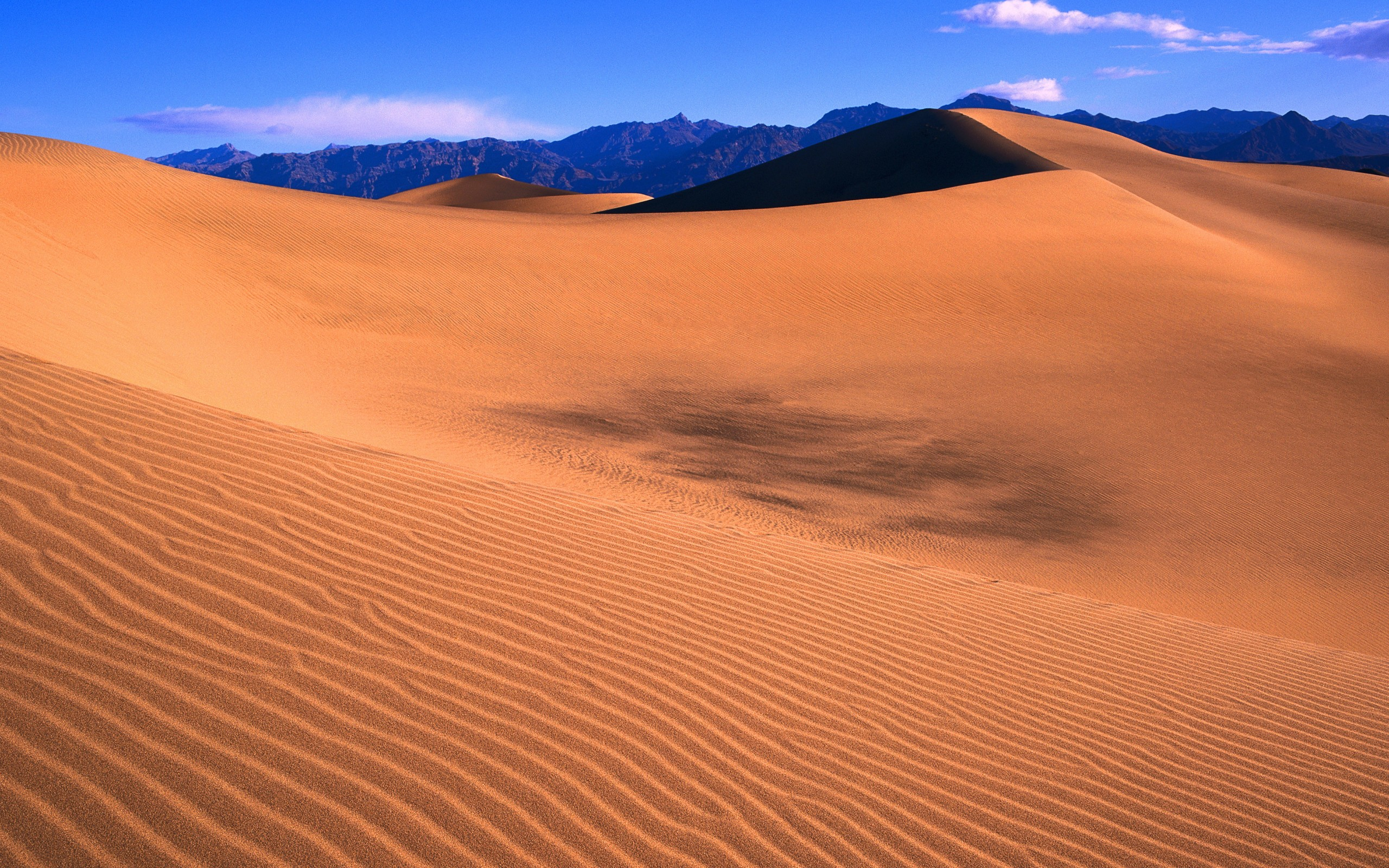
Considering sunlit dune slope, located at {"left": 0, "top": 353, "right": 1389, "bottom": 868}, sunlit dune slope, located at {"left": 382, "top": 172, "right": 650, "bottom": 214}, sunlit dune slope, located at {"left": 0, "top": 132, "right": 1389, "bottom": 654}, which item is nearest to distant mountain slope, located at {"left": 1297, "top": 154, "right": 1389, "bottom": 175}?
sunlit dune slope, located at {"left": 382, "top": 172, "right": 650, "bottom": 214}

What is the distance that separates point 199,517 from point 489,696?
66.3 inches

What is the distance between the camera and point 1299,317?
15.7 m

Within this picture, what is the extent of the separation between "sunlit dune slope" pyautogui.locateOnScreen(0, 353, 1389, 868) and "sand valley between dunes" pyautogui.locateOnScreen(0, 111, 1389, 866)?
16mm

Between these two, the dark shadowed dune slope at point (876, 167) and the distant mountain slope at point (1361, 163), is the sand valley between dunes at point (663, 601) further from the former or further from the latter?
the distant mountain slope at point (1361, 163)

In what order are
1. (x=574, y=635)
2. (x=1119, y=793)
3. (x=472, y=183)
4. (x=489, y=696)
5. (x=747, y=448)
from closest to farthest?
1. (x=489, y=696)
2. (x=1119, y=793)
3. (x=574, y=635)
4. (x=747, y=448)
5. (x=472, y=183)

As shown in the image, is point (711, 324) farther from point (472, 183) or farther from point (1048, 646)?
point (472, 183)

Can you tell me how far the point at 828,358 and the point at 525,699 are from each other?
11182 millimetres

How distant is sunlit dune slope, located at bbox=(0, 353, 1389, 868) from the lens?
2.50 m

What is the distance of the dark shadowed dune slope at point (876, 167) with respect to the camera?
4138 cm

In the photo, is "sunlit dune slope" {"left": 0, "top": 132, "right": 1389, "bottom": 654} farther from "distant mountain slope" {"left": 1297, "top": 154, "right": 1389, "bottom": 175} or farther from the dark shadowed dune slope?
"distant mountain slope" {"left": 1297, "top": 154, "right": 1389, "bottom": 175}

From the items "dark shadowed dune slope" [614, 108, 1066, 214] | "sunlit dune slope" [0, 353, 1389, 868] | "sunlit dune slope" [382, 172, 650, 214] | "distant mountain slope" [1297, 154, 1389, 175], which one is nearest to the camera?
"sunlit dune slope" [0, 353, 1389, 868]

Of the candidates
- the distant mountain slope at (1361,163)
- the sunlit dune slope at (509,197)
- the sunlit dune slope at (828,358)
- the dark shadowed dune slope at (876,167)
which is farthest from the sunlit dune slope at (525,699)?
the distant mountain slope at (1361,163)

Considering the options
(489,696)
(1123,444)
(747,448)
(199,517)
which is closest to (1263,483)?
(1123,444)

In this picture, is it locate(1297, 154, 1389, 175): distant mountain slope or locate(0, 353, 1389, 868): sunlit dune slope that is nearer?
locate(0, 353, 1389, 868): sunlit dune slope
